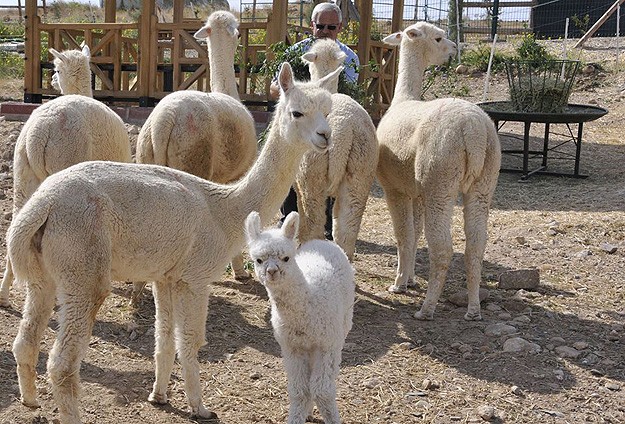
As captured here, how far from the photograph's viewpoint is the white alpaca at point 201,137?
644 cm

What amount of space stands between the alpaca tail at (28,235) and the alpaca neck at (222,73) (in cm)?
434

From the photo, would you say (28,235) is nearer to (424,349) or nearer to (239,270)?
(424,349)

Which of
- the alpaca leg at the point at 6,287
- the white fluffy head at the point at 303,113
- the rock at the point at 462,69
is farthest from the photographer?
the rock at the point at 462,69

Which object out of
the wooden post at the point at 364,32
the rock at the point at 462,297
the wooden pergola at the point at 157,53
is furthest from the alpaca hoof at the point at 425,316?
the wooden post at the point at 364,32

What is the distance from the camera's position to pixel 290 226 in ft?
13.7

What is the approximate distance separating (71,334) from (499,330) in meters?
3.26

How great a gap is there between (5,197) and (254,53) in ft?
13.9

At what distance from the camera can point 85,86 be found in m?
7.80

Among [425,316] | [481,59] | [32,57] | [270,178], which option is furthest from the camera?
[481,59]

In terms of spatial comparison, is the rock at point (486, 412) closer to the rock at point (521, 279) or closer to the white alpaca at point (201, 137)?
the white alpaca at point (201, 137)

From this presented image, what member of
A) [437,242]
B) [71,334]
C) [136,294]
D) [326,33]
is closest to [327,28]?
[326,33]

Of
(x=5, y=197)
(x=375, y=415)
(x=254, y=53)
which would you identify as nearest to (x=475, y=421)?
(x=375, y=415)

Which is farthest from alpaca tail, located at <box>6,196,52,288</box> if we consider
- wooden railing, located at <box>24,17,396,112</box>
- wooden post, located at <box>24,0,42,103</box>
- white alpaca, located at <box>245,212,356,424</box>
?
wooden post, located at <box>24,0,42,103</box>

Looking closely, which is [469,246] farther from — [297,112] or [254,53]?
[254,53]
